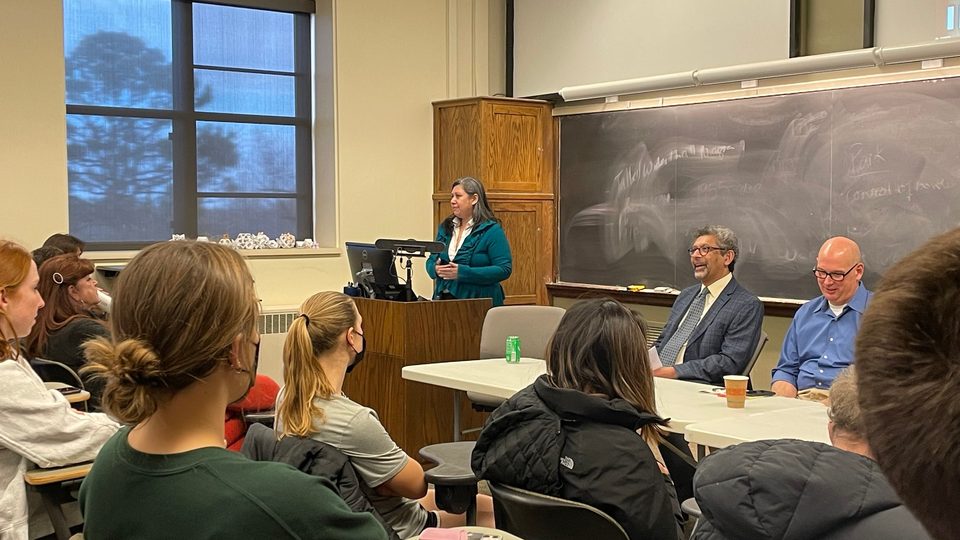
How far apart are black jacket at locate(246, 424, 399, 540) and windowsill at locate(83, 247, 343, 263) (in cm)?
407

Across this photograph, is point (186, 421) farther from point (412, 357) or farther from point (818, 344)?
point (412, 357)

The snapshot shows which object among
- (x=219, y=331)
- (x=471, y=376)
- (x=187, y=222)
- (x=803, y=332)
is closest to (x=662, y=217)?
(x=803, y=332)

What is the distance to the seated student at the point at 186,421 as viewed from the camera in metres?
1.24

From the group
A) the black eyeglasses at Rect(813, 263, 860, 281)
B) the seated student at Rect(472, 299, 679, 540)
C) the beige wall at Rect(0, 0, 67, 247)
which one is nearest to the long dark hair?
the black eyeglasses at Rect(813, 263, 860, 281)

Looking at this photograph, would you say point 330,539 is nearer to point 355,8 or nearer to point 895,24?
point 895,24

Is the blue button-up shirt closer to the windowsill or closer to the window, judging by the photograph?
the windowsill

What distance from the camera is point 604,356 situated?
2.60m

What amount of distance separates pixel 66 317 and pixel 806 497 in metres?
3.55

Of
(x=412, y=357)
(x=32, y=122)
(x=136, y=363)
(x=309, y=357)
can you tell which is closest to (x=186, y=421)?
(x=136, y=363)

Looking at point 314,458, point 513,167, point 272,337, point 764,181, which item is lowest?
point 272,337

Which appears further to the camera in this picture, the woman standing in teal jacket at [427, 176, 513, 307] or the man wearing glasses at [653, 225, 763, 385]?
the woman standing in teal jacket at [427, 176, 513, 307]

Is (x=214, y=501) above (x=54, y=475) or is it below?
above

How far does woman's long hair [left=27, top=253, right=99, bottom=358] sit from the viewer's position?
13.6 feet

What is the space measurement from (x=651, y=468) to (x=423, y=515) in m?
0.79
